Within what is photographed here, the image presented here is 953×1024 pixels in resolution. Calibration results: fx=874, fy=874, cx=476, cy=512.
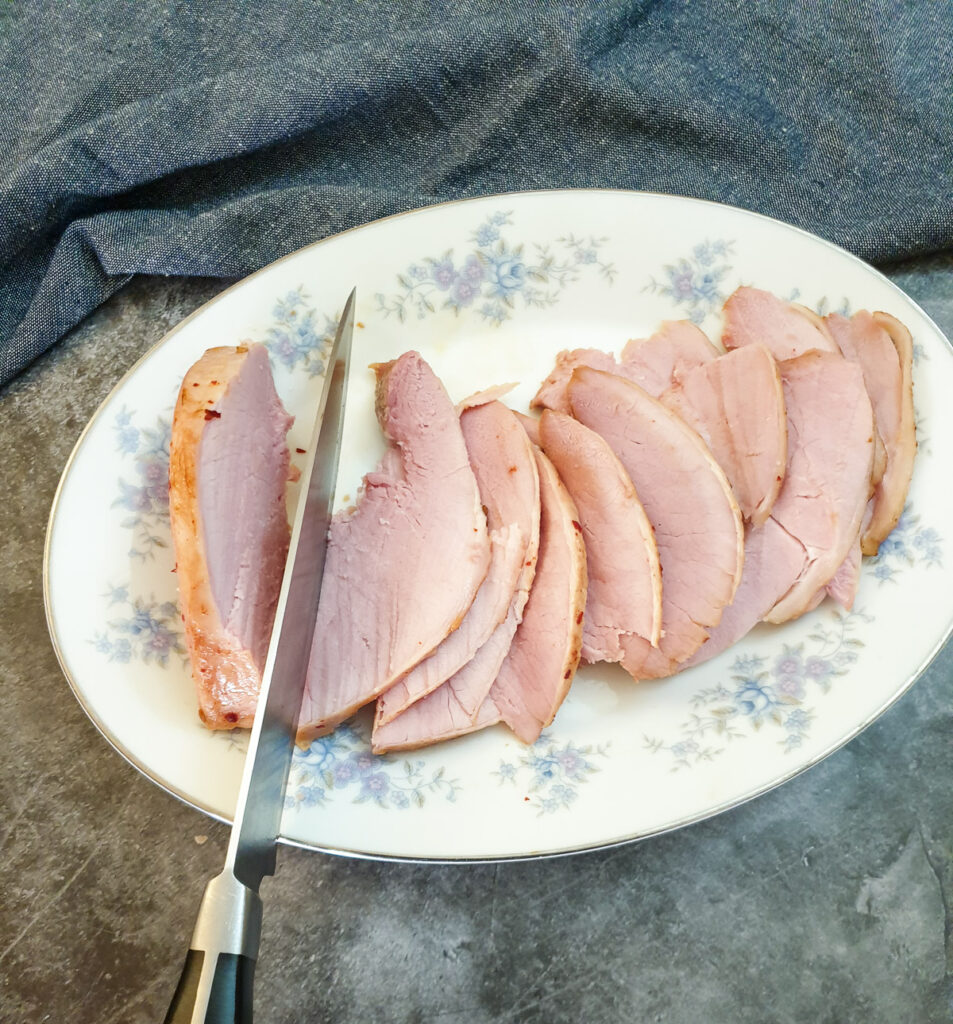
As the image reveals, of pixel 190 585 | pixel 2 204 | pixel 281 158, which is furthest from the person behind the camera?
pixel 281 158

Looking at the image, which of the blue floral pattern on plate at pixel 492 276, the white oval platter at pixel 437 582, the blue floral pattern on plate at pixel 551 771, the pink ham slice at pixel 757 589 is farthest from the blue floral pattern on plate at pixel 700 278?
the blue floral pattern on plate at pixel 551 771

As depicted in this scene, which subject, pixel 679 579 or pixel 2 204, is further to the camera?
pixel 2 204

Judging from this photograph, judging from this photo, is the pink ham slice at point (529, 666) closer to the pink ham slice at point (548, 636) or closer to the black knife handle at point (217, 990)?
the pink ham slice at point (548, 636)

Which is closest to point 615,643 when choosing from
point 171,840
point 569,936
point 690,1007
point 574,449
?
point 574,449

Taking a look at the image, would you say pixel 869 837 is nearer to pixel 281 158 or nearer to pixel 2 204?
pixel 281 158

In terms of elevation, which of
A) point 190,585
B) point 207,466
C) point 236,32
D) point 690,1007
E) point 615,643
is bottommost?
point 690,1007
